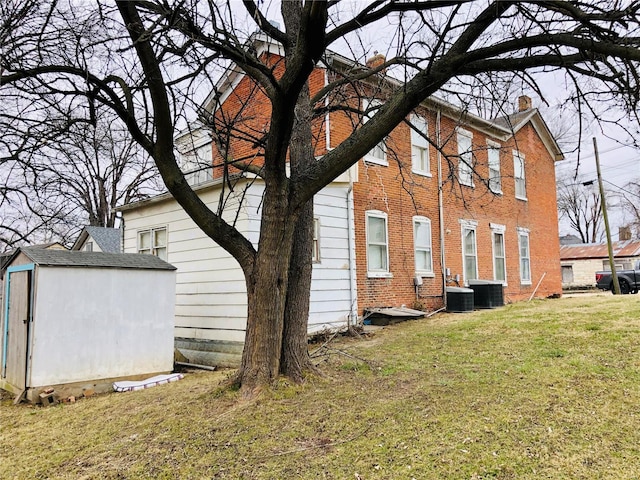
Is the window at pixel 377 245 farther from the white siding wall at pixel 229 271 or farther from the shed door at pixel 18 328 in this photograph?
the shed door at pixel 18 328

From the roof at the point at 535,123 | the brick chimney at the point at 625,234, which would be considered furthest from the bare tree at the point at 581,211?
the roof at the point at 535,123

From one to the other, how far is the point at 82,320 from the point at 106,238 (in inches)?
486

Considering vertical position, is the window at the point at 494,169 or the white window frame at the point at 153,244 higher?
the window at the point at 494,169

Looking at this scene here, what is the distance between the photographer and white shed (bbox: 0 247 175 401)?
700 cm

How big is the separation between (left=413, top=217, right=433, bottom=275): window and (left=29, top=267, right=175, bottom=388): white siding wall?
6.92 metres

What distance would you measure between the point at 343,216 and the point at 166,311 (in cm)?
440

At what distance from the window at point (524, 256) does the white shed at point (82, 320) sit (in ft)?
44.9

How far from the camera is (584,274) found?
3378cm

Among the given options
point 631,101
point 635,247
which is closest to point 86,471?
point 631,101

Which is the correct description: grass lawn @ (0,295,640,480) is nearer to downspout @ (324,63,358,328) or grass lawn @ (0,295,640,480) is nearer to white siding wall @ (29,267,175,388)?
white siding wall @ (29,267,175,388)

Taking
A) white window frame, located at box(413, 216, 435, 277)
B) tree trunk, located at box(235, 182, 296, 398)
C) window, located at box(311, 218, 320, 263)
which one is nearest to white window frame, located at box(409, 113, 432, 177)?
white window frame, located at box(413, 216, 435, 277)

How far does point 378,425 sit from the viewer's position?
4.25 metres

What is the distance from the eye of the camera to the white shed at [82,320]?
700 centimetres

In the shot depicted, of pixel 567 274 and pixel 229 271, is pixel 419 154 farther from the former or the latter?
pixel 567 274
